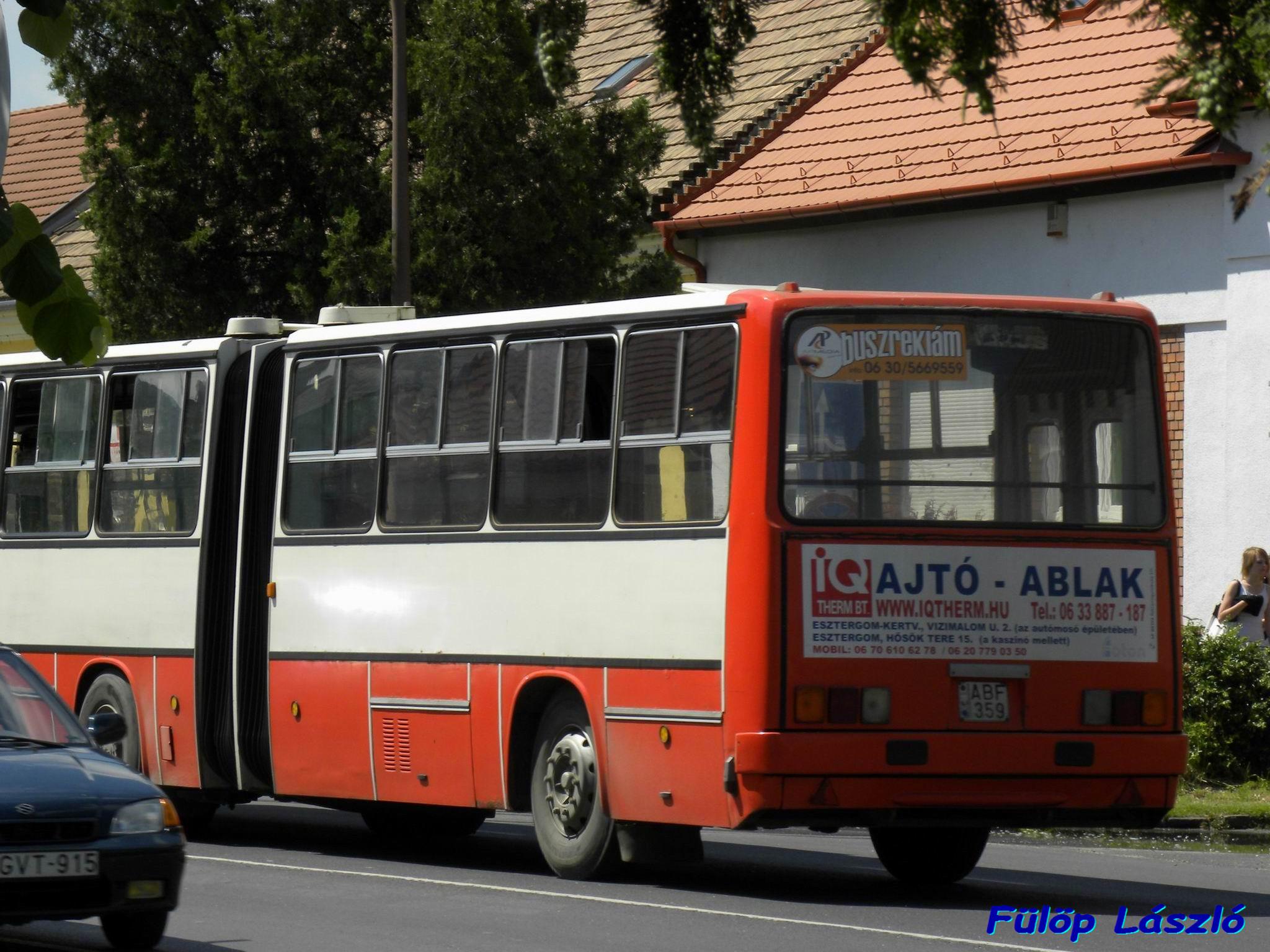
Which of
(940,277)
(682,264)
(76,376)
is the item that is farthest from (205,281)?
(76,376)

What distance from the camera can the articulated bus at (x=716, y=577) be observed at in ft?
37.5

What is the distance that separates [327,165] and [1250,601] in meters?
11.0

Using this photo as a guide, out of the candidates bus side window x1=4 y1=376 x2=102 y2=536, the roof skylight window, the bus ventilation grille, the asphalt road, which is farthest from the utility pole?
the roof skylight window

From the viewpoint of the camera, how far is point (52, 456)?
643 inches

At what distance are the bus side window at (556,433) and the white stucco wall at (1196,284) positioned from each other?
837cm

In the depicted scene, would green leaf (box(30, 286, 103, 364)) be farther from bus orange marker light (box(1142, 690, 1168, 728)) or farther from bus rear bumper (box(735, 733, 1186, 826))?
bus orange marker light (box(1142, 690, 1168, 728))

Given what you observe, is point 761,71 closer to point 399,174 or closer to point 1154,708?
point 399,174

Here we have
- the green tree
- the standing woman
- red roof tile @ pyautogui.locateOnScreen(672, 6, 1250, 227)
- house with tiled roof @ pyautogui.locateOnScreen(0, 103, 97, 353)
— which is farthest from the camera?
house with tiled roof @ pyautogui.locateOnScreen(0, 103, 97, 353)

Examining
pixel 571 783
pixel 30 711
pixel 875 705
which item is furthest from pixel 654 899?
pixel 30 711

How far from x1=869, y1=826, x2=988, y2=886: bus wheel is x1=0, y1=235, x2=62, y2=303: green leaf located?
6.43m

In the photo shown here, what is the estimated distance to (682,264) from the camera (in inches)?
1035

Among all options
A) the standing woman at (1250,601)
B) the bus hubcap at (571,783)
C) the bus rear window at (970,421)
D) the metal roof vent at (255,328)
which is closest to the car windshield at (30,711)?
the bus hubcap at (571,783)

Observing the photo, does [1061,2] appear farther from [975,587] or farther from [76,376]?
[76,376]

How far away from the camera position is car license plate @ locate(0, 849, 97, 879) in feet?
29.1
